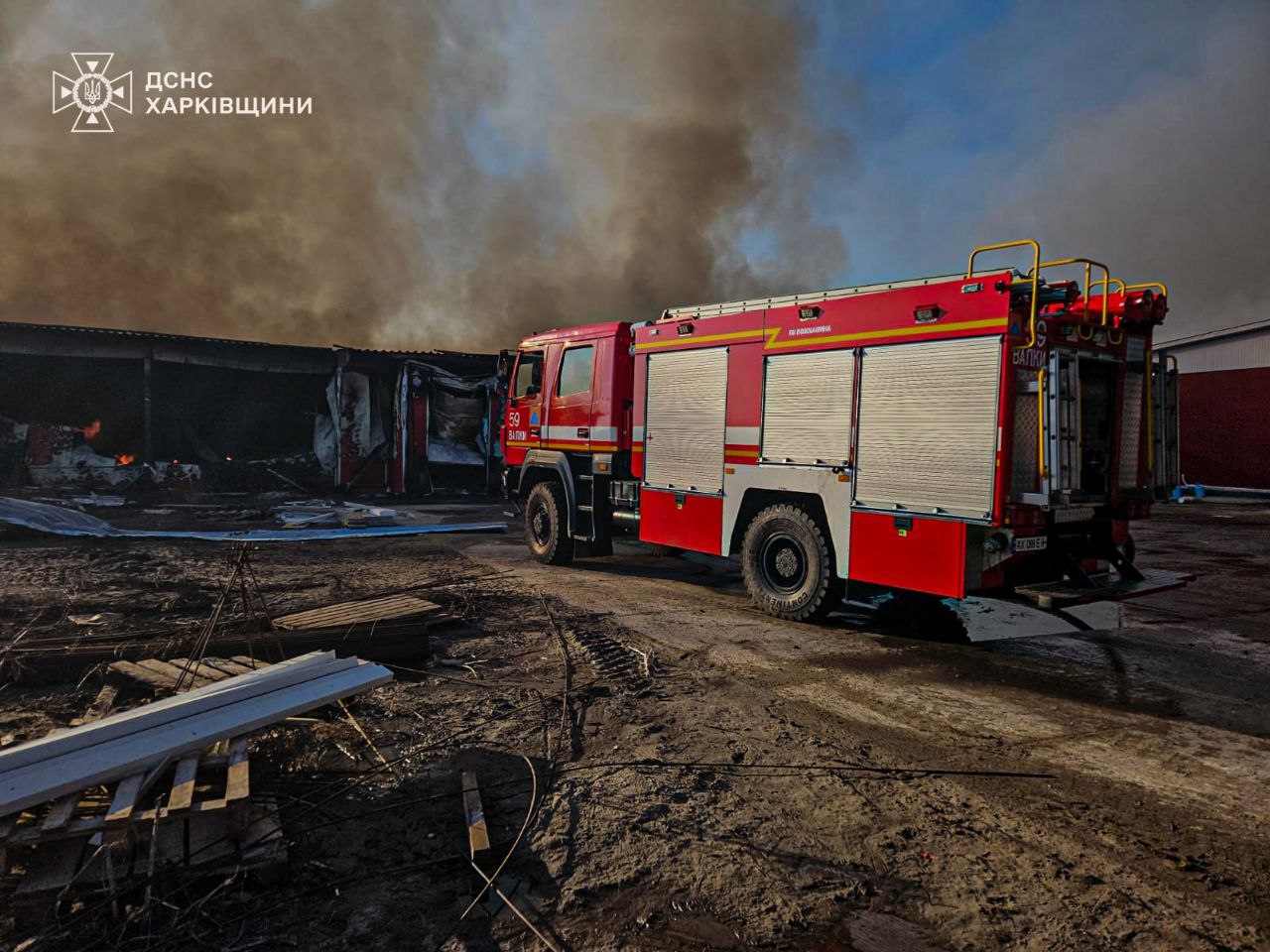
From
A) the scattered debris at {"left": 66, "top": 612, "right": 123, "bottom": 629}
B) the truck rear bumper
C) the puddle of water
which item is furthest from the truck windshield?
the truck rear bumper

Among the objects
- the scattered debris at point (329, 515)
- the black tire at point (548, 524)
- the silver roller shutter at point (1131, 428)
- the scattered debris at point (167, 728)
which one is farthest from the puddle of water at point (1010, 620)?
the scattered debris at point (329, 515)

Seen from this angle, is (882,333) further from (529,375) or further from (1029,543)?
(529,375)

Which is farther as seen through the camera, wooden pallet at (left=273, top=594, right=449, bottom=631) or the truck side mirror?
the truck side mirror

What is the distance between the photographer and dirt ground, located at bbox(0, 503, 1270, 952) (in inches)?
102

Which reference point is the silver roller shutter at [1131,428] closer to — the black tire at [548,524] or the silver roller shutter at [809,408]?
the silver roller shutter at [809,408]

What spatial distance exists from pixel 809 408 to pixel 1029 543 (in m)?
2.23

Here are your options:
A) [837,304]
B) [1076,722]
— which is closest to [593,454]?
[837,304]

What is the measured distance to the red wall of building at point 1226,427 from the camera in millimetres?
21062

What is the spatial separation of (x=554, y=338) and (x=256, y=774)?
731 centimetres

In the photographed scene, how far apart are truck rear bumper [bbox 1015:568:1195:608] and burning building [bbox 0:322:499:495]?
16.0 metres

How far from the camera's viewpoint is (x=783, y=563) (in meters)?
7.10

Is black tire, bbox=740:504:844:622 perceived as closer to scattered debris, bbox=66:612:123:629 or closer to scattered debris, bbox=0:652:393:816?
scattered debris, bbox=0:652:393:816

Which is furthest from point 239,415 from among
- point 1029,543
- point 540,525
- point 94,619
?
point 1029,543

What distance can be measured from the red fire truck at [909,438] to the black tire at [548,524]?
143cm
